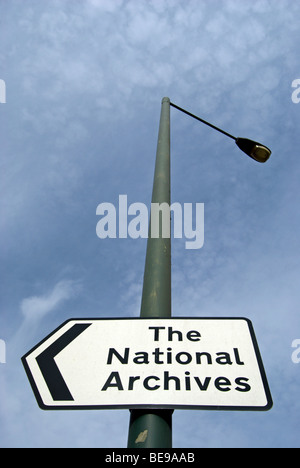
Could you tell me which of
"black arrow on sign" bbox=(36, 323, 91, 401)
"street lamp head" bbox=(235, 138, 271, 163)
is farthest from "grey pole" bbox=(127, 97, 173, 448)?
"street lamp head" bbox=(235, 138, 271, 163)

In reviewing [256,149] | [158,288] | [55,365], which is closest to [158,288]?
[158,288]

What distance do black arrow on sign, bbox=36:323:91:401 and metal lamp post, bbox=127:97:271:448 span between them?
366 mm

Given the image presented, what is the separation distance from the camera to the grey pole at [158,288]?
1.81m

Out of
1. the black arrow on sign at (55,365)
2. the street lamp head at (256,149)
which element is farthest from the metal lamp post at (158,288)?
the street lamp head at (256,149)

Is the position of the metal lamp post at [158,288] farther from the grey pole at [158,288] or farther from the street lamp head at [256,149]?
the street lamp head at [256,149]

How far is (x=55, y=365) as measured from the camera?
2.13 metres

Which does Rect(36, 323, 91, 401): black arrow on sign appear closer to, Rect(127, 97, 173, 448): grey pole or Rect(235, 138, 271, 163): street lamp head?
Rect(127, 97, 173, 448): grey pole

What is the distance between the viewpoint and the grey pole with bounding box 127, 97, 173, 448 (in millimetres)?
1813

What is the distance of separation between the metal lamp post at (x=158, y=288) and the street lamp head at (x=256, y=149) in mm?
1102

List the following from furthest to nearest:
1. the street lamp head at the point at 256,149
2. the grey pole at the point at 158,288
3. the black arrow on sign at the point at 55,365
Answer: the street lamp head at the point at 256,149, the black arrow on sign at the point at 55,365, the grey pole at the point at 158,288

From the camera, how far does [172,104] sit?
550 centimetres
